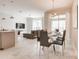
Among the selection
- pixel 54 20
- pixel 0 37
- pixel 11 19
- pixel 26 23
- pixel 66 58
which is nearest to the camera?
pixel 66 58

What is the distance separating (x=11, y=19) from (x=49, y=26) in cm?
492

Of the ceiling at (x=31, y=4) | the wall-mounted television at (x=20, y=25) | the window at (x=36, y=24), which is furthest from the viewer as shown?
the window at (x=36, y=24)

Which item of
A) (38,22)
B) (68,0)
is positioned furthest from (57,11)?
(38,22)

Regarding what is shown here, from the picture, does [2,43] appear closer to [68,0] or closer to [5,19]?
[68,0]

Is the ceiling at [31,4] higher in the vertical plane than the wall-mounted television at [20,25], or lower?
higher

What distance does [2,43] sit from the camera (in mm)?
6328

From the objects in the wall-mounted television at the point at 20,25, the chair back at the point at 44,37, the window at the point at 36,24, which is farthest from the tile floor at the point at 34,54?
the window at the point at 36,24

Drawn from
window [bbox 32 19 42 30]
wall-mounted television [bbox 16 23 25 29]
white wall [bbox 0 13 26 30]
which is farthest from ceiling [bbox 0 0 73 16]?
window [bbox 32 19 42 30]

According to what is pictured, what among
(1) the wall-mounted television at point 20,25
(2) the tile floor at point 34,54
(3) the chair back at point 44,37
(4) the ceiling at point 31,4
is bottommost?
A: (2) the tile floor at point 34,54

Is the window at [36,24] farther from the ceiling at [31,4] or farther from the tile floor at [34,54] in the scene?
the tile floor at [34,54]

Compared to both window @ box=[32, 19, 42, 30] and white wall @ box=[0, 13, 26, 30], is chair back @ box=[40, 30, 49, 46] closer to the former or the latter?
white wall @ box=[0, 13, 26, 30]

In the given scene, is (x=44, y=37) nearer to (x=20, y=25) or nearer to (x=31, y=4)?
(x=31, y=4)

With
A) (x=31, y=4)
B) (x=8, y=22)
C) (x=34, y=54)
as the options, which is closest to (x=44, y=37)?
(x=34, y=54)

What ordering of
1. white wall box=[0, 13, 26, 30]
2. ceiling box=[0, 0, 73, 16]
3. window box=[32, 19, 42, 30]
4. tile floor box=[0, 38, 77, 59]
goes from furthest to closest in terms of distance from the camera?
window box=[32, 19, 42, 30], white wall box=[0, 13, 26, 30], ceiling box=[0, 0, 73, 16], tile floor box=[0, 38, 77, 59]
